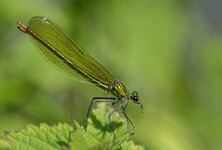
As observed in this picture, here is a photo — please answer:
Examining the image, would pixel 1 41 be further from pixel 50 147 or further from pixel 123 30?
pixel 50 147

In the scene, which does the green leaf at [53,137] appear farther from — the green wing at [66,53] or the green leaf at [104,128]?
the green wing at [66,53]

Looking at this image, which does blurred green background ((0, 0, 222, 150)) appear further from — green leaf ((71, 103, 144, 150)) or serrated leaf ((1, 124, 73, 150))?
serrated leaf ((1, 124, 73, 150))

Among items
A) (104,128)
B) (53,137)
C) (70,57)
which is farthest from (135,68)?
(53,137)

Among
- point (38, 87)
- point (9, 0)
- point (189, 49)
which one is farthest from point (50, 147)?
point (189, 49)

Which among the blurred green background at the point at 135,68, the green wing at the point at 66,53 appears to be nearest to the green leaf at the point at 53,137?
the green wing at the point at 66,53

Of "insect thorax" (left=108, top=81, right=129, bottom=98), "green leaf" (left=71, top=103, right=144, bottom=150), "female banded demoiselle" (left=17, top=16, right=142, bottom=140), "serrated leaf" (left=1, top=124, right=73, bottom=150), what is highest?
"female banded demoiselle" (left=17, top=16, right=142, bottom=140)

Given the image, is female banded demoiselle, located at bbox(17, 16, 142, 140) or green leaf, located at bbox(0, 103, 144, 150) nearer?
green leaf, located at bbox(0, 103, 144, 150)

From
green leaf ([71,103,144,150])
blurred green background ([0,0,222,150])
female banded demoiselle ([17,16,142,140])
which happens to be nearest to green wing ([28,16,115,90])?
female banded demoiselle ([17,16,142,140])
